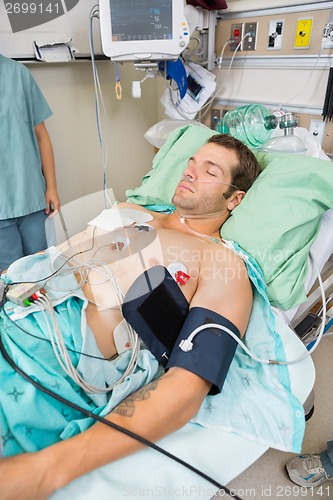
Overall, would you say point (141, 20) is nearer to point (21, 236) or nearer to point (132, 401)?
point (21, 236)

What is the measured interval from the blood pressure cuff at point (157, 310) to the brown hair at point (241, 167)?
0.53m

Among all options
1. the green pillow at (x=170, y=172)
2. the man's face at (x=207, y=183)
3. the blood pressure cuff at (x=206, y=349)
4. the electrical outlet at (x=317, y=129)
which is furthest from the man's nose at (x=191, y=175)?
the electrical outlet at (x=317, y=129)

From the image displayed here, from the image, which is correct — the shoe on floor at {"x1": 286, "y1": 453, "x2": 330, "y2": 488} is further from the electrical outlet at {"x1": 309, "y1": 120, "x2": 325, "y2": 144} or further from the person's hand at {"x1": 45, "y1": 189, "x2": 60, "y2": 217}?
the person's hand at {"x1": 45, "y1": 189, "x2": 60, "y2": 217}

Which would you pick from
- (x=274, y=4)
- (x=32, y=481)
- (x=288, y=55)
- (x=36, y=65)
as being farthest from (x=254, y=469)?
(x=36, y=65)

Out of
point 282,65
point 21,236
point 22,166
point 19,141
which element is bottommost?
point 21,236

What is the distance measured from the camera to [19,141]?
174cm

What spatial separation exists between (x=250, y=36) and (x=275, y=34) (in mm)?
161

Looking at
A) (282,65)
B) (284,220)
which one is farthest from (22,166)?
(282,65)

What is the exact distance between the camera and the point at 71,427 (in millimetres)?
851

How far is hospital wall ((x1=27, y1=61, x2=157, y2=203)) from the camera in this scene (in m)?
2.23

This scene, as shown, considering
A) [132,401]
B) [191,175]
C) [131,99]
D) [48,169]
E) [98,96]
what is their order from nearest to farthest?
[132,401]
[191,175]
[48,169]
[98,96]
[131,99]

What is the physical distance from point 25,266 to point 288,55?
1563mm

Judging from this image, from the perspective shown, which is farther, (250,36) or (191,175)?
(250,36)

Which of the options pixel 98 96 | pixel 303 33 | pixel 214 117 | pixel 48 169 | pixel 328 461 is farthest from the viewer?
pixel 98 96
